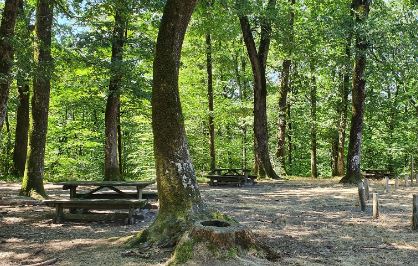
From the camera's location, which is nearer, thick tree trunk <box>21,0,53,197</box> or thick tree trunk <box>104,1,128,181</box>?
thick tree trunk <box>21,0,53,197</box>

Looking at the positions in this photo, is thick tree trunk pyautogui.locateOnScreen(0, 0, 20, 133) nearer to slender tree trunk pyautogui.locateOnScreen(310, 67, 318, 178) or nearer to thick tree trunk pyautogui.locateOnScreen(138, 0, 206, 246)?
thick tree trunk pyautogui.locateOnScreen(138, 0, 206, 246)

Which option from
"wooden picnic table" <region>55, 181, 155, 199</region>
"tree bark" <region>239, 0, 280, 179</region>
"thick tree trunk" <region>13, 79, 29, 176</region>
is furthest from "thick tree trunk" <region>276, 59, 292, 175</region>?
"wooden picnic table" <region>55, 181, 155, 199</region>

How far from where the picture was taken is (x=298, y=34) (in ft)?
65.9

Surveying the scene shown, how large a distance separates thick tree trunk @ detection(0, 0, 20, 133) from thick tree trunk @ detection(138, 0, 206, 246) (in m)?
3.77

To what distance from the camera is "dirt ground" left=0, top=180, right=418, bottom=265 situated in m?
6.63

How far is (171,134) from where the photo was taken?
22.9ft

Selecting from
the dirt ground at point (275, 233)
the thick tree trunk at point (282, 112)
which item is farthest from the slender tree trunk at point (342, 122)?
the dirt ground at point (275, 233)

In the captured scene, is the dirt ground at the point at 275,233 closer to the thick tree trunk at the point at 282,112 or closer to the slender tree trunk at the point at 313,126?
the thick tree trunk at the point at 282,112

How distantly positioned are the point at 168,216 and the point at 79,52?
8916mm

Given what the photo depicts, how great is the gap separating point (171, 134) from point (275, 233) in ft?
11.0

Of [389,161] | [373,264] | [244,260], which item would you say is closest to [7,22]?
[244,260]

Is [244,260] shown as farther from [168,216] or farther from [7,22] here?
[7,22]

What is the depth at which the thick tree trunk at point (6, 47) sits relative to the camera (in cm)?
883

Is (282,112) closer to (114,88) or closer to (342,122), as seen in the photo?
(342,122)
